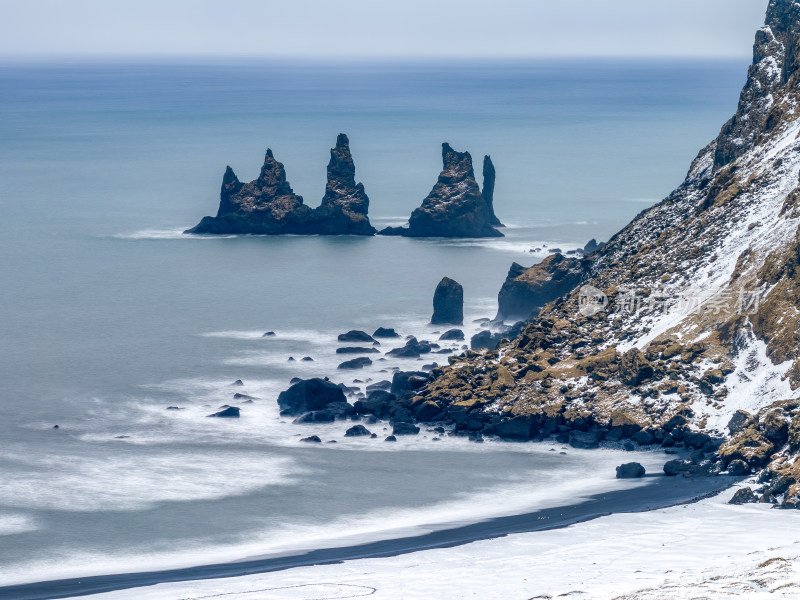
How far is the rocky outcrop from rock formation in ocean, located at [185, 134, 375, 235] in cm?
5428

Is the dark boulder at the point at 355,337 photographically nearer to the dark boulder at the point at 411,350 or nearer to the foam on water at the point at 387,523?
the dark boulder at the point at 411,350

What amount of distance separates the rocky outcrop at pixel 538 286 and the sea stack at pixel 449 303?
285 cm

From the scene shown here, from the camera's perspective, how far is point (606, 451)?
226 feet

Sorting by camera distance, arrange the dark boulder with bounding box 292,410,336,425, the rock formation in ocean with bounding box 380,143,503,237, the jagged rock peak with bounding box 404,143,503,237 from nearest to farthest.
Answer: the dark boulder with bounding box 292,410,336,425 < the jagged rock peak with bounding box 404,143,503,237 < the rock formation in ocean with bounding box 380,143,503,237

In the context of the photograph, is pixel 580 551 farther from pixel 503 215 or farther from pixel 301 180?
pixel 301 180

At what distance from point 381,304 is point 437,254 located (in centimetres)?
2544

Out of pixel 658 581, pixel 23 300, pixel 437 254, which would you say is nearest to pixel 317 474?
pixel 658 581

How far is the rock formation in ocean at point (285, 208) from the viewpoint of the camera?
492ft

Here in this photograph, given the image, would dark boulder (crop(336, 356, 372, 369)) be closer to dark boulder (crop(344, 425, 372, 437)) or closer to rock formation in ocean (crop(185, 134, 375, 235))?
dark boulder (crop(344, 425, 372, 437))

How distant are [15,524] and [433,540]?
1871 cm

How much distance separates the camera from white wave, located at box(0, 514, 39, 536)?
6106 cm

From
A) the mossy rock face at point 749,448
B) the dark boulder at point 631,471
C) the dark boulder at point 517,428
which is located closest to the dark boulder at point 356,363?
the dark boulder at point 517,428

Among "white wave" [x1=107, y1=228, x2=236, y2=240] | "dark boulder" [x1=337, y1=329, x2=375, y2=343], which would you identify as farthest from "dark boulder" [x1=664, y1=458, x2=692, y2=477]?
"white wave" [x1=107, y1=228, x2=236, y2=240]

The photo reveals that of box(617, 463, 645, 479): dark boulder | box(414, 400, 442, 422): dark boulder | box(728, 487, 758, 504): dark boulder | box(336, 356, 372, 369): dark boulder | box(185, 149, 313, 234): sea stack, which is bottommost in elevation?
box(617, 463, 645, 479): dark boulder
